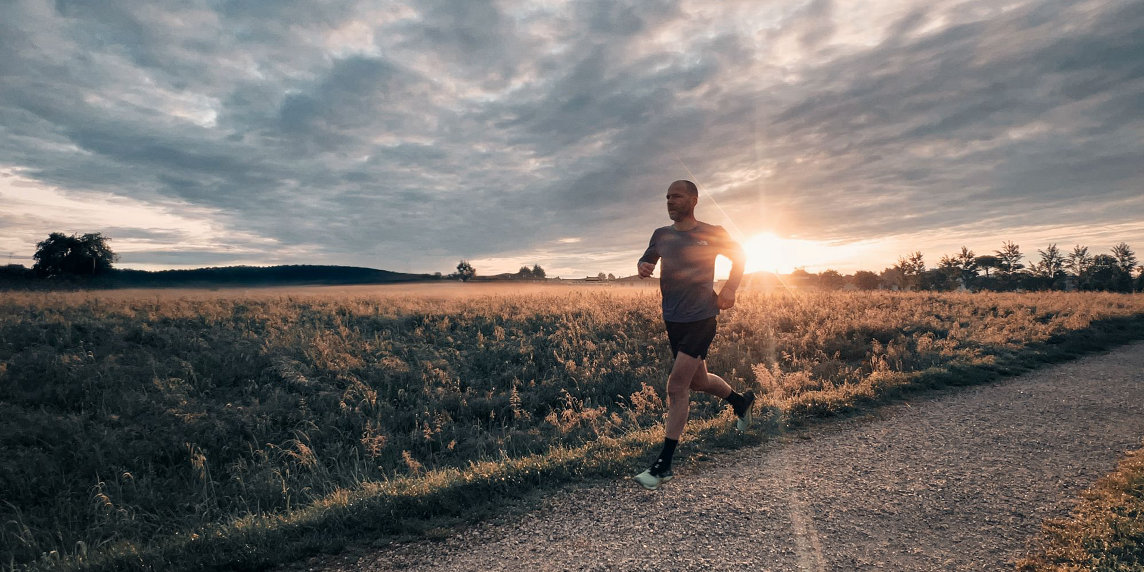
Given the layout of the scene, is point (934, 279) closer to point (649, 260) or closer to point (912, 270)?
point (912, 270)

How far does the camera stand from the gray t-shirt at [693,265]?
4871mm

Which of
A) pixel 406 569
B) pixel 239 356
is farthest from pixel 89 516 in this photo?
pixel 406 569

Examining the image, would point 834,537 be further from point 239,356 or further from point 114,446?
point 239,356

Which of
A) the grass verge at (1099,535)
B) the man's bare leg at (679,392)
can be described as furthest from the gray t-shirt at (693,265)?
the grass verge at (1099,535)

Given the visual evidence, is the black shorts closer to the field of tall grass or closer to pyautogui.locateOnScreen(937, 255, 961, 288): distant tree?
the field of tall grass

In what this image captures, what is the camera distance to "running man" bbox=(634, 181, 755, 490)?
485 cm

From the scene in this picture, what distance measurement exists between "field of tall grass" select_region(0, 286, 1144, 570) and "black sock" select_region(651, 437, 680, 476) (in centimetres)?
39

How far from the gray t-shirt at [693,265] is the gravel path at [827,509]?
155 cm

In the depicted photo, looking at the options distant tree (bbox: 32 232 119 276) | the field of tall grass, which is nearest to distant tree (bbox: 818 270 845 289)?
the field of tall grass

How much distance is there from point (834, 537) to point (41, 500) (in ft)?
33.6

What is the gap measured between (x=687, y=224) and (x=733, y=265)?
1.96 ft

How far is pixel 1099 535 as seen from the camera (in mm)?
3594

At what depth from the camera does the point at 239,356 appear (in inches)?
463

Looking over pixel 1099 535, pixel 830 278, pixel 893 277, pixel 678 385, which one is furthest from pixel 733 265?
pixel 893 277
